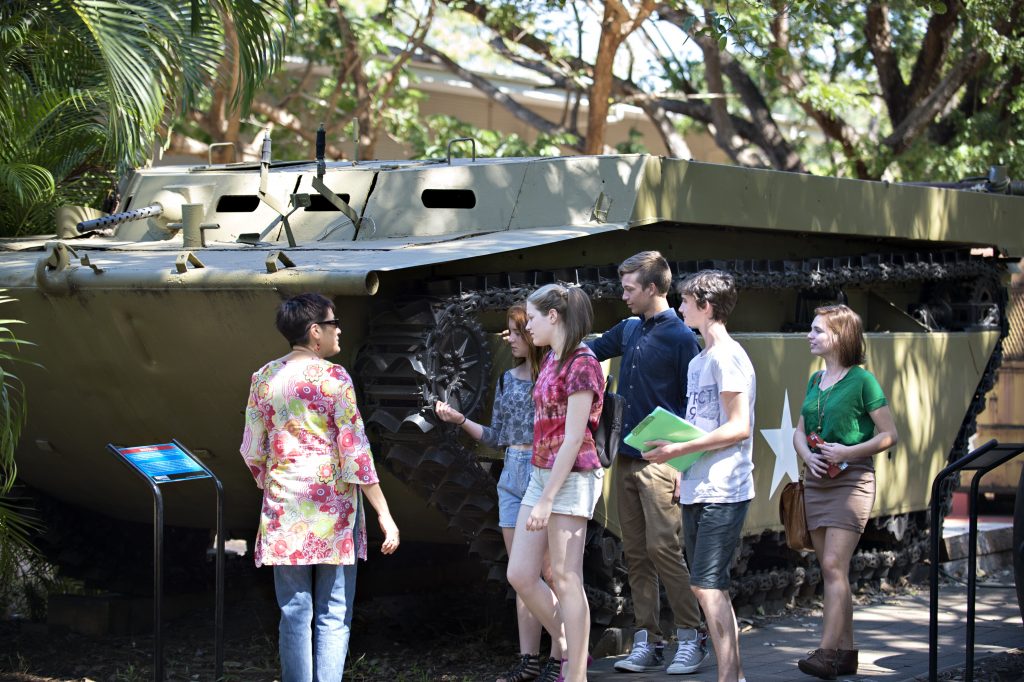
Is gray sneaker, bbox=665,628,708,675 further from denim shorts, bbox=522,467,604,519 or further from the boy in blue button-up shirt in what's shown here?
denim shorts, bbox=522,467,604,519

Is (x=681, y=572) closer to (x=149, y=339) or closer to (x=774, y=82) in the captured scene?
(x=149, y=339)

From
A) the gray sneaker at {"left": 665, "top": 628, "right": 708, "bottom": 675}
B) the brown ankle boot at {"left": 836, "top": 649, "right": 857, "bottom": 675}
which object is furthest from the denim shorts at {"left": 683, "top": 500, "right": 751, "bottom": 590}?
the brown ankle boot at {"left": 836, "top": 649, "right": 857, "bottom": 675}

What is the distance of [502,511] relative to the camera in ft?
21.5

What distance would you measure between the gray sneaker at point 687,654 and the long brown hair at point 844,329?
1.46 m

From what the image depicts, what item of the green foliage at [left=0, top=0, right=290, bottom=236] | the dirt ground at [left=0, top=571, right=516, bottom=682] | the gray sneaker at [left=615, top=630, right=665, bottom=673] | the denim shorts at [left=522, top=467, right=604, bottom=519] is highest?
the green foliage at [left=0, top=0, right=290, bottom=236]

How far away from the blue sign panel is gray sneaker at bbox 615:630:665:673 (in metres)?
2.24

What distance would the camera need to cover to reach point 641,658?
22.6 feet

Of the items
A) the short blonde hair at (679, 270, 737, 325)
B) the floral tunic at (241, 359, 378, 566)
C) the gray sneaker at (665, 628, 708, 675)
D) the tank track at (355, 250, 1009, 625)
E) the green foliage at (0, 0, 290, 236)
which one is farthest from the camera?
the green foliage at (0, 0, 290, 236)

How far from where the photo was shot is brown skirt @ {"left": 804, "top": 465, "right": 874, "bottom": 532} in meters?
6.59

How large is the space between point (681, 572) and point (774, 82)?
1441cm

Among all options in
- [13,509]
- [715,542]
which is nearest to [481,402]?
[715,542]

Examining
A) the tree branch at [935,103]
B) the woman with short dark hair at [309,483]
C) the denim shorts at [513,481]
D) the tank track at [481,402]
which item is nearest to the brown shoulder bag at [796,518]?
the tank track at [481,402]

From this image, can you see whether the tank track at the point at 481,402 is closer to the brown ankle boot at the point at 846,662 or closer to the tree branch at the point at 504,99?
the brown ankle boot at the point at 846,662

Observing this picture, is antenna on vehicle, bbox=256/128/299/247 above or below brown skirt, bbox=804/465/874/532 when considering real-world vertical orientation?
above
